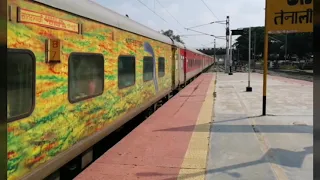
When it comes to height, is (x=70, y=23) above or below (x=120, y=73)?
Answer: above

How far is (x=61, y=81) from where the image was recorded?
159 inches

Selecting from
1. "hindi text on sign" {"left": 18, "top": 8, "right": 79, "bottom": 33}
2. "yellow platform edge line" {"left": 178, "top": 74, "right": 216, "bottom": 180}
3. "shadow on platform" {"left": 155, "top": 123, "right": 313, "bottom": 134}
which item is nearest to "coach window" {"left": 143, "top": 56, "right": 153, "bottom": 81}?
"yellow platform edge line" {"left": 178, "top": 74, "right": 216, "bottom": 180}

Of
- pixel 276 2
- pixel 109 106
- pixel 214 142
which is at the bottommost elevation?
pixel 214 142

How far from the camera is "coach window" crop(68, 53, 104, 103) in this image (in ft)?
14.4

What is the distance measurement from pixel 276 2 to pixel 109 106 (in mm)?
5361

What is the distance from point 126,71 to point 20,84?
12.2ft

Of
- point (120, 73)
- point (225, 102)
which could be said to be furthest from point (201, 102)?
point (120, 73)

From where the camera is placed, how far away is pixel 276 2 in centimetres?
869

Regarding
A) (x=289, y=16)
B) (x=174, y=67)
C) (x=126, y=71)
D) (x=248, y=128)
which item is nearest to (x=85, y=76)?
(x=126, y=71)

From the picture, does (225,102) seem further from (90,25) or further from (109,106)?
(90,25)

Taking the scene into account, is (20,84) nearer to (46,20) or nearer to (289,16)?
(46,20)

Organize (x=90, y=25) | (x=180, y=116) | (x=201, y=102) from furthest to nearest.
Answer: (x=201, y=102), (x=180, y=116), (x=90, y=25)

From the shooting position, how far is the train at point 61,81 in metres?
3.18

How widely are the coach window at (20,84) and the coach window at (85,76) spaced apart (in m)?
0.90
